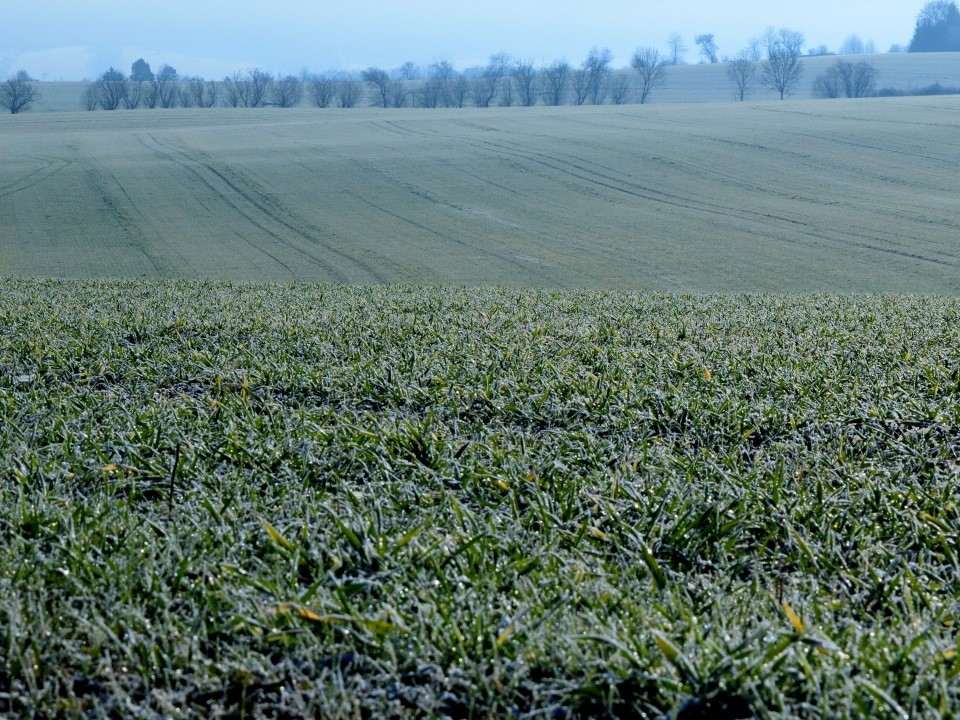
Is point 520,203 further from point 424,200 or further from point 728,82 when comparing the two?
point 728,82

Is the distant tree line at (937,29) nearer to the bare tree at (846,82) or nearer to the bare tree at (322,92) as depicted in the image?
the bare tree at (846,82)

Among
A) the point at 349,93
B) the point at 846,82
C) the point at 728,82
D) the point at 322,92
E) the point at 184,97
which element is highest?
the point at 728,82

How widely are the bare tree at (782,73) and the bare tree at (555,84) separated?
74.2 ft

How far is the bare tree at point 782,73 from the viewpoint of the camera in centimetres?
9862

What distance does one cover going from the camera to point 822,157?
1500 inches

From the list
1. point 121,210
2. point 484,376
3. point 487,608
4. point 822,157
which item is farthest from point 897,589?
point 822,157

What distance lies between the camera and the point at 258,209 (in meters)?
32.9

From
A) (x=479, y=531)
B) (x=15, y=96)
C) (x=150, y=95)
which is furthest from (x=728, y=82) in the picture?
(x=479, y=531)

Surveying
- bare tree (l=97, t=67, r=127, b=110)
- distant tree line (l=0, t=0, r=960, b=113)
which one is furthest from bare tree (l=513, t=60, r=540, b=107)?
bare tree (l=97, t=67, r=127, b=110)

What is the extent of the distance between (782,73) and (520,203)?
7749 centimetres

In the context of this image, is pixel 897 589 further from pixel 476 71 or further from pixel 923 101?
pixel 476 71

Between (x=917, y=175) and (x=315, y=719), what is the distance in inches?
1487

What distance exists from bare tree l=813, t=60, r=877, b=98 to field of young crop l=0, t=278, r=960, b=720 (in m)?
96.5

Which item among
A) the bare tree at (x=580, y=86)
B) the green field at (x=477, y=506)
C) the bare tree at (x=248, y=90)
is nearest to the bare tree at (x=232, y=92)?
the bare tree at (x=248, y=90)
